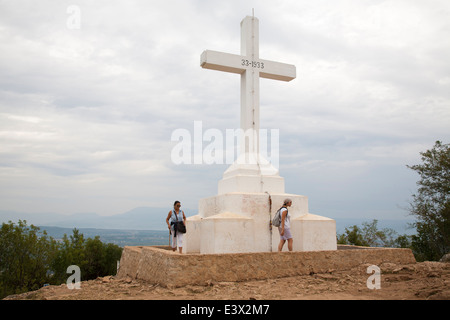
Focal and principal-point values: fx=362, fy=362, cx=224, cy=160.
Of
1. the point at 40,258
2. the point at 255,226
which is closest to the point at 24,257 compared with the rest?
the point at 40,258

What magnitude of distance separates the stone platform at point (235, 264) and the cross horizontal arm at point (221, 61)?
16.2 ft

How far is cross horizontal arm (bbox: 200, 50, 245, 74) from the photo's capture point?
9195 mm

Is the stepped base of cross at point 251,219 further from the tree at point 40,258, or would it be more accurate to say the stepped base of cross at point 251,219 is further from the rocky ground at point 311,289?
the tree at point 40,258

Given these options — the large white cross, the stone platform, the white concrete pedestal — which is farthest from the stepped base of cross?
the stone platform

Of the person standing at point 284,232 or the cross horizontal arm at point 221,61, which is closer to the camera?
the person standing at point 284,232

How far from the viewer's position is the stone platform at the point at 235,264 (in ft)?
18.1

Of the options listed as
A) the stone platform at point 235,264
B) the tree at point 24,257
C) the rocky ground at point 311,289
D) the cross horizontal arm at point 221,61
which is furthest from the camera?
the tree at point 24,257

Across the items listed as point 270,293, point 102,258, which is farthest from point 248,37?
point 102,258

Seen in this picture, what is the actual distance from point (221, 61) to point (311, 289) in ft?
20.0

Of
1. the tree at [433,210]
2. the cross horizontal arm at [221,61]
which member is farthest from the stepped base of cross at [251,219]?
the tree at [433,210]

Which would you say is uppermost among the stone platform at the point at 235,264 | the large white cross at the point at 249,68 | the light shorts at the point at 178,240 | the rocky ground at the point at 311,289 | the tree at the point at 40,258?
the large white cross at the point at 249,68

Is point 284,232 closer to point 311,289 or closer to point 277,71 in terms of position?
point 311,289

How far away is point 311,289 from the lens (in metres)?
5.30
